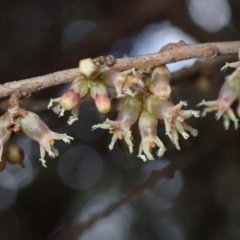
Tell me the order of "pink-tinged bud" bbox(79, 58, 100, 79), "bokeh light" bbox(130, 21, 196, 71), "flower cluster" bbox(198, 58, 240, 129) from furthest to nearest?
1. "bokeh light" bbox(130, 21, 196, 71)
2. "flower cluster" bbox(198, 58, 240, 129)
3. "pink-tinged bud" bbox(79, 58, 100, 79)

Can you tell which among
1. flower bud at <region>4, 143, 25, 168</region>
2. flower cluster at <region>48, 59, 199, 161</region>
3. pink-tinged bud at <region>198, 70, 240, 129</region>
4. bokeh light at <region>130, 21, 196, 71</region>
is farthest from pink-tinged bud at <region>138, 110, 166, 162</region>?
bokeh light at <region>130, 21, 196, 71</region>

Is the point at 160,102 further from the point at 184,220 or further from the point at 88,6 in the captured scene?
the point at 88,6

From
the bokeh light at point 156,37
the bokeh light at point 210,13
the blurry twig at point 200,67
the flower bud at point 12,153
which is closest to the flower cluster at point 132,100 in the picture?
the flower bud at point 12,153

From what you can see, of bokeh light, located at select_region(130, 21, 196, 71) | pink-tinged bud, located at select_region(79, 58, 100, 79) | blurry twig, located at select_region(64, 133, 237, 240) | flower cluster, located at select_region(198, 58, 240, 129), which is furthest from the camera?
bokeh light, located at select_region(130, 21, 196, 71)

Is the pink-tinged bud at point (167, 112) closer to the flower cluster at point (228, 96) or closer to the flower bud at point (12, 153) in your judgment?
the flower cluster at point (228, 96)

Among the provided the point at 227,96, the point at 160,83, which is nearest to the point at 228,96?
the point at 227,96

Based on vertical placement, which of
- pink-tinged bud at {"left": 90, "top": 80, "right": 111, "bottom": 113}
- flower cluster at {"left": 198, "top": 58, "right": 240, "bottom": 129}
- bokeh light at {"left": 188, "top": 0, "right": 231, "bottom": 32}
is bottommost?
flower cluster at {"left": 198, "top": 58, "right": 240, "bottom": 129}

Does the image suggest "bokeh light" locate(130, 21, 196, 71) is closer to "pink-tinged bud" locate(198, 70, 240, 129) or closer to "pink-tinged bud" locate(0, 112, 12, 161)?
"pink-tinged bud" locate(198, 70, 240, 129)
